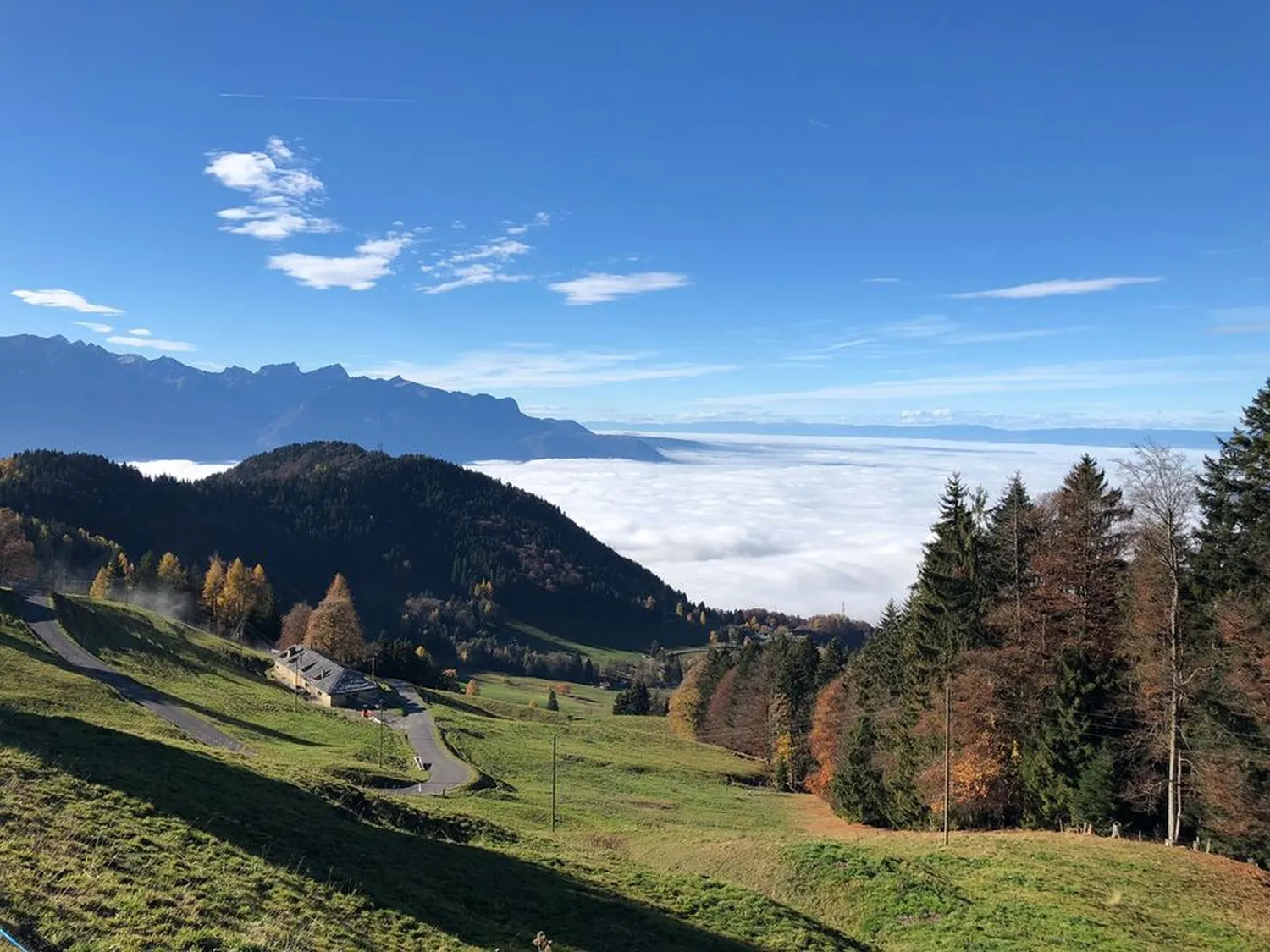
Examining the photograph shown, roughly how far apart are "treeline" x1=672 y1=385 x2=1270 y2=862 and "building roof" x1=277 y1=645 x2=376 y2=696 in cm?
5284

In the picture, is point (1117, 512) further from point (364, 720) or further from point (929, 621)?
point (364, 720)

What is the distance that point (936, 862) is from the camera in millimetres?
29609

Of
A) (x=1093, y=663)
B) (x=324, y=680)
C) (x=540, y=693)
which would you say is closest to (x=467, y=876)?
(x=1093, y=663)

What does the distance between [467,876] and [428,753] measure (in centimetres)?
4123

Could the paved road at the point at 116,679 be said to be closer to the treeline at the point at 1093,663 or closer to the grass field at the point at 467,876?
the grass field at the point at 467,876

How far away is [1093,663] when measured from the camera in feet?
123

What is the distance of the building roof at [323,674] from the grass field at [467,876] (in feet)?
123

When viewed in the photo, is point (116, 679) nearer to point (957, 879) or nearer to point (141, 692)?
point (141, 692)

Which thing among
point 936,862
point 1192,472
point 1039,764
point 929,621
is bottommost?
point 936,862

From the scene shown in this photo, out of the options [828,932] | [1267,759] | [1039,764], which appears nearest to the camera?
[828,932]

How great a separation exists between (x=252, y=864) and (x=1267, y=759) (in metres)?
35.0

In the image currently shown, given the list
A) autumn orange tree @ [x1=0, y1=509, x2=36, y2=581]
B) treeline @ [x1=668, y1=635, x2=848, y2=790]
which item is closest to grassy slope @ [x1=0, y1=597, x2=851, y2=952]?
treeline @ [x1=668, y1=635, x2=848, y2=790]

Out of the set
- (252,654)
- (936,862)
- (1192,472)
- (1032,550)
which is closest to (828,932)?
(936,862)

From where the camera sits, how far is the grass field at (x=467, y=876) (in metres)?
14.2
